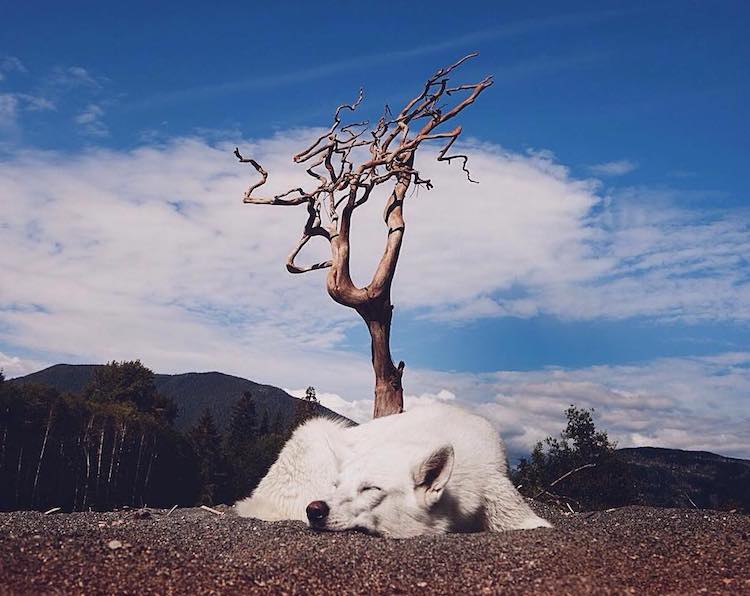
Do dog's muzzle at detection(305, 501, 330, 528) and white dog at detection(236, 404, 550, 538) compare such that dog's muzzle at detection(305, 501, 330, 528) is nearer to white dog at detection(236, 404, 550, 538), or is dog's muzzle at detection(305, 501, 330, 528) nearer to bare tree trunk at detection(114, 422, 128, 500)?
white dog at detection(236, 404, 550, 538)

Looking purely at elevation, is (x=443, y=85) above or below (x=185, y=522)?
above

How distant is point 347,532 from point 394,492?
51 cm

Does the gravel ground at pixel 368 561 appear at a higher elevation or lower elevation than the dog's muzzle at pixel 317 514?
lower

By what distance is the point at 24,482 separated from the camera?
15875 millimetres

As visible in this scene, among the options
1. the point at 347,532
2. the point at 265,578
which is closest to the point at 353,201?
the point at 347,532

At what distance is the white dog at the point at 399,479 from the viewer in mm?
6391

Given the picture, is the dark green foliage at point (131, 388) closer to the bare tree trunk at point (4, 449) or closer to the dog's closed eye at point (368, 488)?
the bare tree trunk at point (4, 449)

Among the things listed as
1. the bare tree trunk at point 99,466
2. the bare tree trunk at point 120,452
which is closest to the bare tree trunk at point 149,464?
the bare tree trunk at point 120,452

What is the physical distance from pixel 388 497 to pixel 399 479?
175 millimetres

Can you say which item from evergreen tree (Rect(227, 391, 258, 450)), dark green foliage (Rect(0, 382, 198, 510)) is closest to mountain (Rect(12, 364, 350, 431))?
evergreen tree (Rect(227, 391, 258, 450))

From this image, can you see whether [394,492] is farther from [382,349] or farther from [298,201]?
[298,201]

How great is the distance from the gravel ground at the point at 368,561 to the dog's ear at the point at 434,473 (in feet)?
1.73

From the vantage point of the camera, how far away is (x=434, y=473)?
647 cm

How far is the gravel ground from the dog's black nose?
202mm
